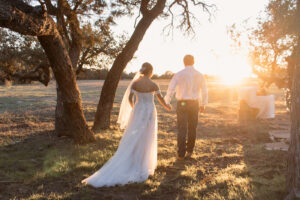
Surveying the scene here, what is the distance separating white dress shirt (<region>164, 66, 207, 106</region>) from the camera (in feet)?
24.0

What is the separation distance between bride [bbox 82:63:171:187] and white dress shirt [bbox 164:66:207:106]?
0.65 meters

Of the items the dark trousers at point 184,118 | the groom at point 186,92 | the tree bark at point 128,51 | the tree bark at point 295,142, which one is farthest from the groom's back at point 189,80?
the tree bark at point 128,51

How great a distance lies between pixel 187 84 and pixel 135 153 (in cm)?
248

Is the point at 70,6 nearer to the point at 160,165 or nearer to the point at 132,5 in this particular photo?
the point at 132,5

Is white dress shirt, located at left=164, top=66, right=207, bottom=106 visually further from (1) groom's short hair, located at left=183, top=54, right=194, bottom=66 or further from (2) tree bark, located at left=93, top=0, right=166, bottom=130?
(2) tree bark, located at left=93, top=0, right=166, bottom=130

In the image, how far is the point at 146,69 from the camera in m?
6.62

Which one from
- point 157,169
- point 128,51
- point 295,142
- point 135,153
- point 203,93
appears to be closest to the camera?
point 295,142

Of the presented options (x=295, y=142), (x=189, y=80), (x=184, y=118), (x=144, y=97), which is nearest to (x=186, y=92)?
(x=189, y=80)

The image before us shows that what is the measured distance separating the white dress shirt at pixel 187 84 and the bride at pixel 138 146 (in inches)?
25.5

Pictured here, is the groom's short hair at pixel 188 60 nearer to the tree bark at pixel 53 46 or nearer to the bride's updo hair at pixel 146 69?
the bride's updo hair at pixel 146 69

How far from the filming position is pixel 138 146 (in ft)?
20.8

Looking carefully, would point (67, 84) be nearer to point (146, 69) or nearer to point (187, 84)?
point (146, 69)

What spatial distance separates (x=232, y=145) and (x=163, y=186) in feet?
17.0

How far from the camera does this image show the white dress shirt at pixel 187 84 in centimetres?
731
